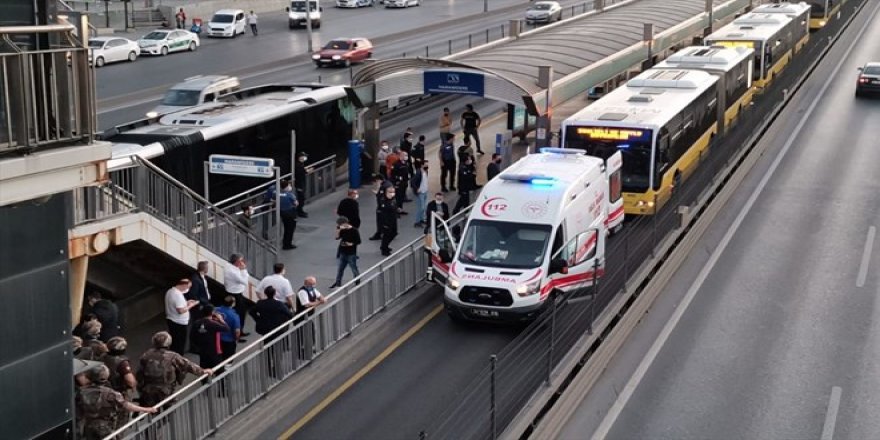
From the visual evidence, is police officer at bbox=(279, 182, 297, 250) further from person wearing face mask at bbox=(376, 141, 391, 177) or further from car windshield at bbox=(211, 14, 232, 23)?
car windshield at bbox=(211, 14, 232, 23)

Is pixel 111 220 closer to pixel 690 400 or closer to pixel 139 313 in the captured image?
pixel 139 313

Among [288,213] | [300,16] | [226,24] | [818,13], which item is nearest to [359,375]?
[288,213]

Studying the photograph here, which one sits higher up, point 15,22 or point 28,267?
point 15,22

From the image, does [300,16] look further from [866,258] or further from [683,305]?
[683,305]

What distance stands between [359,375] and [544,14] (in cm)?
5796

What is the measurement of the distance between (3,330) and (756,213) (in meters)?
20.4

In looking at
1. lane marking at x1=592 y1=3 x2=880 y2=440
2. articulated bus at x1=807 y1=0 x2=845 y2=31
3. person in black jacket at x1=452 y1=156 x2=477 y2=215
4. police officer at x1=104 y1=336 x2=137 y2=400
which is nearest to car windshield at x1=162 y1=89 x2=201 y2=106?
person in black jacket at x1=452 y1=156 x2=477 y2=215

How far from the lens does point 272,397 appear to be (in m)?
16.1

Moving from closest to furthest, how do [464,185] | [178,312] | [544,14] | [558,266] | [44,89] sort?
1. [44,89]
2. [178,312]
3. [558,266]
4. [464,185]
5. [544,14]

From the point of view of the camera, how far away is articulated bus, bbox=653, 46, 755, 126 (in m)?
33.6

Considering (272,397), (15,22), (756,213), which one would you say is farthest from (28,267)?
(756,213)

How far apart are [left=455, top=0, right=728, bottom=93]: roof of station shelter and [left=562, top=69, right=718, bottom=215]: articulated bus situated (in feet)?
9.71

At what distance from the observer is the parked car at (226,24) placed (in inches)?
2648

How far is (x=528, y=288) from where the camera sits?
18.9 metres
